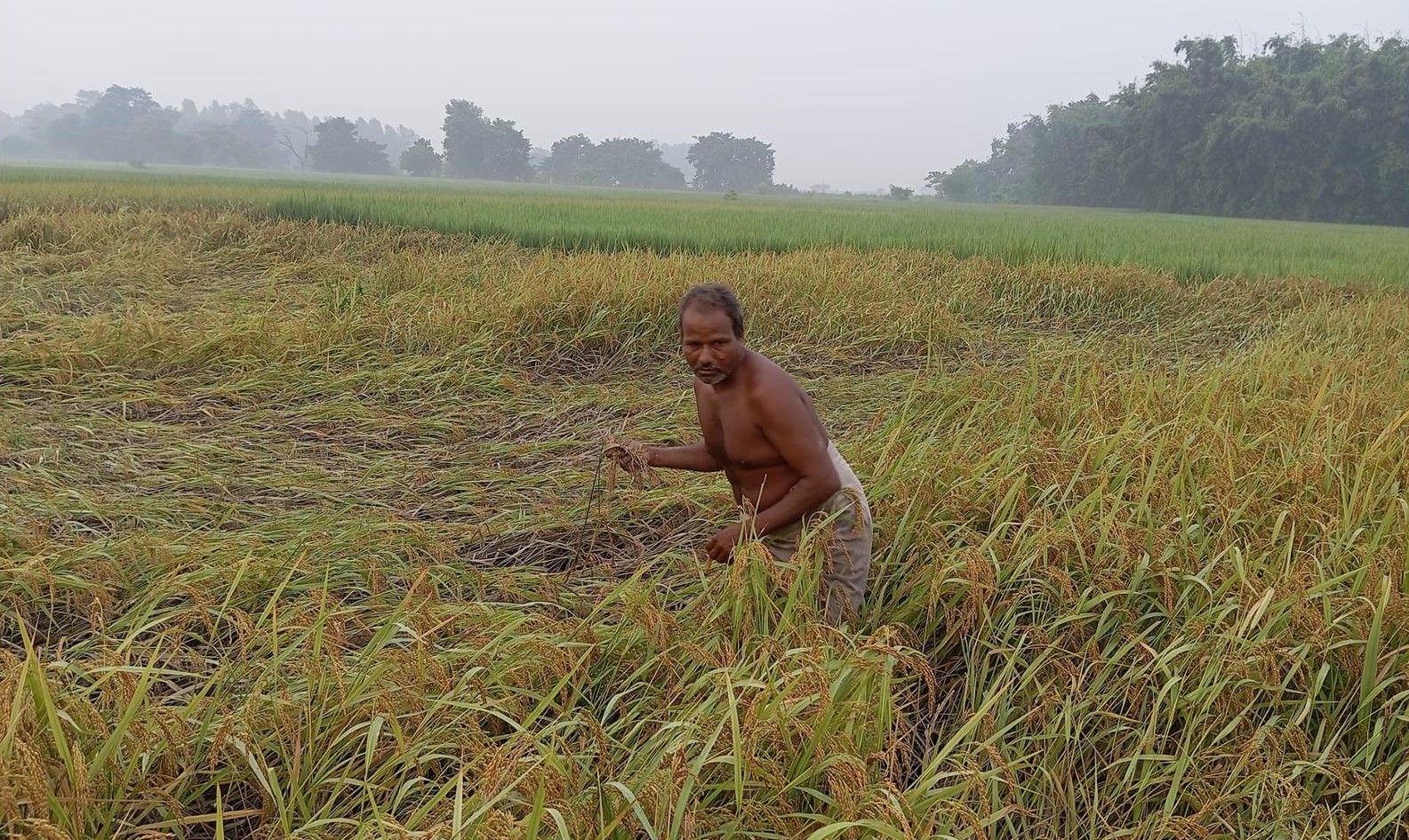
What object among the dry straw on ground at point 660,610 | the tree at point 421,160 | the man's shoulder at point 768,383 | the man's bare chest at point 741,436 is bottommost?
the dry straw on ground at point 660,610

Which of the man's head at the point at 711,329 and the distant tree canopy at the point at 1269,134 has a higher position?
the distant tree canopy at the point at 1269,134

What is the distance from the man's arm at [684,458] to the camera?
2.19 meters

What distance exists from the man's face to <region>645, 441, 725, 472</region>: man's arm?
10.9 inches

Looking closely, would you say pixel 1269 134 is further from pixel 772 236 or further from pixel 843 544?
pixel 843 544

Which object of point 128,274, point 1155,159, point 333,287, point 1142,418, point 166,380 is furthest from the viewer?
point 1155,159

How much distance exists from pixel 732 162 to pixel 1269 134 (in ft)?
187

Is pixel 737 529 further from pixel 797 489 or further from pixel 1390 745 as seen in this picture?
pixel 1390 745

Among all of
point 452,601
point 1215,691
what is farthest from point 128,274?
point 1215,691

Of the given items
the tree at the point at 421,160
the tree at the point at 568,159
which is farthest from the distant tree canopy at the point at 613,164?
the tree at the point at 421,160

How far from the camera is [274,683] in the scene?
5.66 ft

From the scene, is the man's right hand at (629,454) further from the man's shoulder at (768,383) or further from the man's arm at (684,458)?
the man's shoulder at (768,383)

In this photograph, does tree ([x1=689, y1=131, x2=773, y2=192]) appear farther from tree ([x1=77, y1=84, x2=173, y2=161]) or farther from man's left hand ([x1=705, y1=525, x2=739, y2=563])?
man's left hand ([x1=705, y1=525, x2=739, y2=563])

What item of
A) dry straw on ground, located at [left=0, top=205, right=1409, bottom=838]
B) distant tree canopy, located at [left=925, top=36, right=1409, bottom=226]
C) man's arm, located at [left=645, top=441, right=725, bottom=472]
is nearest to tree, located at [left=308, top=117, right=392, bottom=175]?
distant tree canopy, located at [left=925, top=36, right=1409, bottom=226]

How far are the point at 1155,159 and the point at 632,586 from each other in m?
40.5
